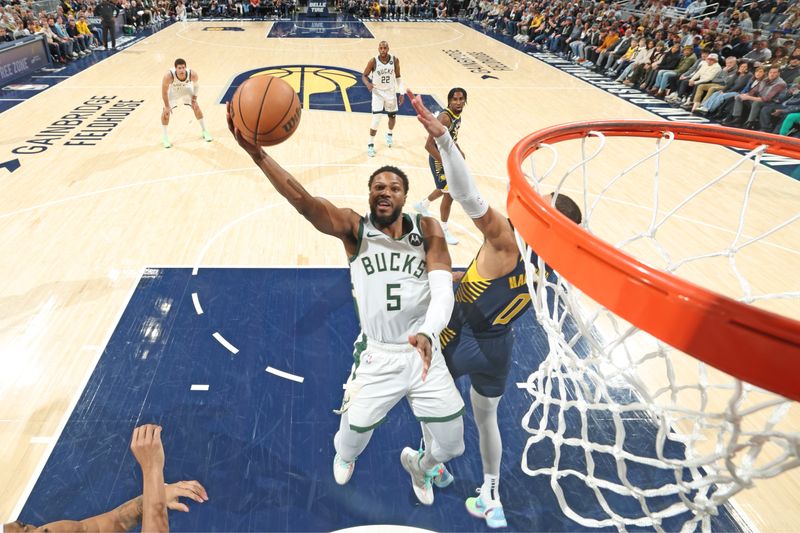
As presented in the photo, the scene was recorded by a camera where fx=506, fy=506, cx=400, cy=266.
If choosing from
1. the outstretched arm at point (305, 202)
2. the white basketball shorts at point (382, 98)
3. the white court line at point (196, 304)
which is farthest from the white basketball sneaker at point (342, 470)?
the white basketball shorts at point (382, 98)

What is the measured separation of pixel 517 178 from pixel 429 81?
37.3ft

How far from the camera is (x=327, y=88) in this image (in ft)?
37.7

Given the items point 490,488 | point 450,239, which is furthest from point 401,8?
point 490,488

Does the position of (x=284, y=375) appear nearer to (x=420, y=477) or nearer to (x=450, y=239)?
(x=420, y=477)

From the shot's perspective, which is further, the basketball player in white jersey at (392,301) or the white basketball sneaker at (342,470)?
the white basketball sneaker at (342,470)

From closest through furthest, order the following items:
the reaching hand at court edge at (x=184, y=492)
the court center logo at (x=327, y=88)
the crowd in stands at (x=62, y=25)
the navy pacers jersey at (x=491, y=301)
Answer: the navy pacers jersey at (x=491, y=301) → the reaching hand at court edge at (x=184, y=492) → the court center logo at (x=327, y=88) → the crowd in stands at (x=62, y=25)

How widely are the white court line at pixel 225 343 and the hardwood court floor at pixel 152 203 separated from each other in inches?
34.6

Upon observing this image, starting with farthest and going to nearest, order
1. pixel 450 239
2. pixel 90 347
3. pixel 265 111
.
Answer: pixel 450 239, pixel 90 347, pixel 265 111

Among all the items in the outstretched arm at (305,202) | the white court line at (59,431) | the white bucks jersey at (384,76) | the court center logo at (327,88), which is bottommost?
the white court line at (59,431)

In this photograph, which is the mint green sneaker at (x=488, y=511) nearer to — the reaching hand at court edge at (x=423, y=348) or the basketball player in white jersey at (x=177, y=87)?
the reaching hand at court edge at (x=423, y=348)

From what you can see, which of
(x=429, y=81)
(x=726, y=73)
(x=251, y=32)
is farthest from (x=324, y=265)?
(x=251, y=32)

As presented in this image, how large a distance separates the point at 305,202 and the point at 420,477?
176 cm

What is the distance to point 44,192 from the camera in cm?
643

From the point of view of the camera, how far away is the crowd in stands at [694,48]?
31.8 ft
